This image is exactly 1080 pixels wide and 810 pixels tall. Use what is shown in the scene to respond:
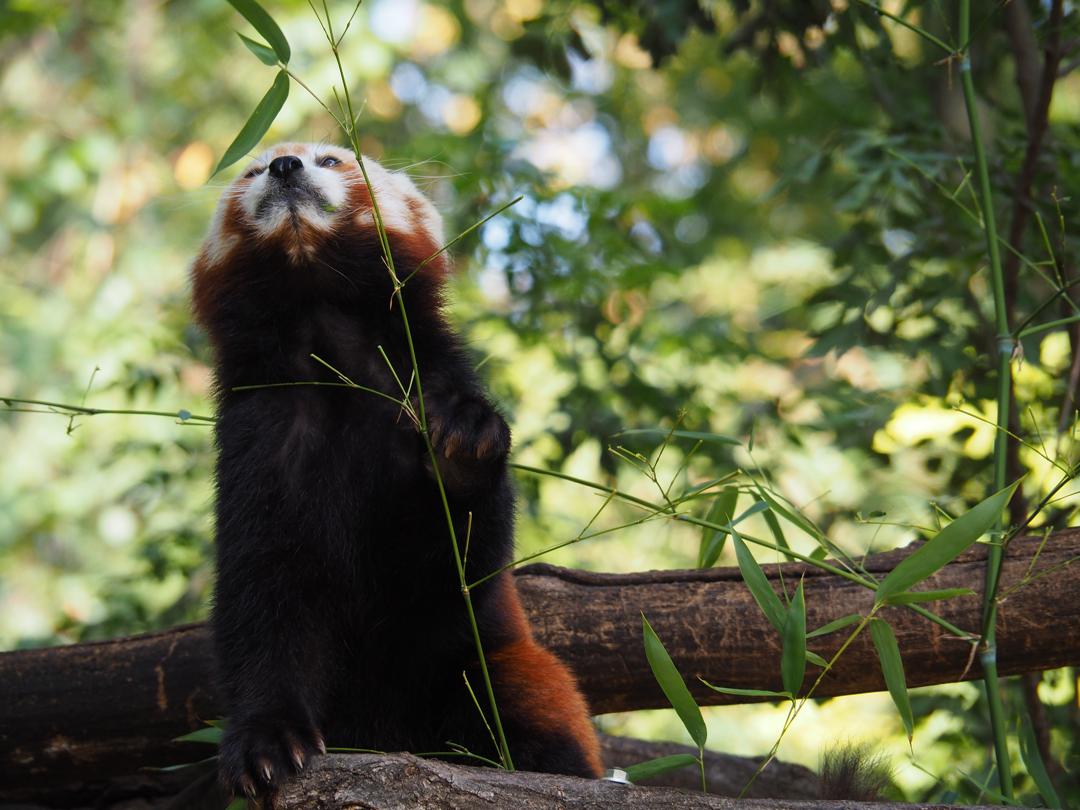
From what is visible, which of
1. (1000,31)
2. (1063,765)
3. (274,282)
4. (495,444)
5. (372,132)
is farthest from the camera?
(372,132)

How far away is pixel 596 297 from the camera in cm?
393

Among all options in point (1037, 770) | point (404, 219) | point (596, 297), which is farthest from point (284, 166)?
point (1037, 770)

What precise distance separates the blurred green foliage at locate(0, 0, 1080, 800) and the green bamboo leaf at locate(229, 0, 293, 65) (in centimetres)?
84

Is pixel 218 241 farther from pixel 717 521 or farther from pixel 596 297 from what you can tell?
pixel 596 297

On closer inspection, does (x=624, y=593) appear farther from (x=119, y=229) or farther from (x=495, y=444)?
(x=119, y=229)

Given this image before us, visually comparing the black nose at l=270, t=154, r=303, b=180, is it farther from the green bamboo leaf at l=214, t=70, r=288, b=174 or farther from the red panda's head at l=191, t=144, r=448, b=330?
the green bamboo leaf at l=214, t=70, r=288, b=174

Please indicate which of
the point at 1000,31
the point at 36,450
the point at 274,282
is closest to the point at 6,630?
the point at 36,450

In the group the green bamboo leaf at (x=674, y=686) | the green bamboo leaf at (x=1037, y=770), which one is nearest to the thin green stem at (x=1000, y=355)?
the green bamboo leaf at (x=1037, y=770)

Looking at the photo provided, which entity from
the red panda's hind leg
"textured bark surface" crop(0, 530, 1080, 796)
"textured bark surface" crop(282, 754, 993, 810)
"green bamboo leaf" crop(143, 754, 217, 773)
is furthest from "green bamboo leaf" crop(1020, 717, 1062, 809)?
"green bamboo leaf" crop(143, 754, 217, 773)

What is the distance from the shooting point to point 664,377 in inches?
163

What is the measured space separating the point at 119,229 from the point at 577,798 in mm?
6645

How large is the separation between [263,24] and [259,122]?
0.52ft

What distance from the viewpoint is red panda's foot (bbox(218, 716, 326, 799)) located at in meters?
1.77

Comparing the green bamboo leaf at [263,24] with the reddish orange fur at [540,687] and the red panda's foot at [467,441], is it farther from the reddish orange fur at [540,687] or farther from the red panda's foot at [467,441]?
the reddish orange fur at [540,687]
